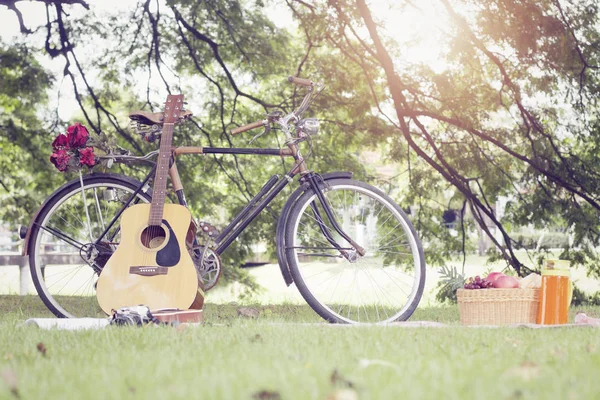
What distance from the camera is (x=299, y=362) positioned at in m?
2.12

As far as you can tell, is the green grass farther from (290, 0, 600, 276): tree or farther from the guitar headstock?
(290, 0, 600, 276): tree

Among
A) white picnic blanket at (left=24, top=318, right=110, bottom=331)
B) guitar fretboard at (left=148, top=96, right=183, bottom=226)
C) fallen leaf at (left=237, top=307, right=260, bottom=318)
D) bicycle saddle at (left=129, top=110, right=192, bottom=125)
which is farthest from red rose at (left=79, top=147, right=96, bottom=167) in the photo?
fallen leaf at (left=237, top=307, right=260, bottom=318)

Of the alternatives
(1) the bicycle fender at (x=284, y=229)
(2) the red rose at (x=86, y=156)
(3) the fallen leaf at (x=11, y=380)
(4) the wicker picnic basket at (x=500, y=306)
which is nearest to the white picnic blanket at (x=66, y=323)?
(1) the bicycle fender at (x=284, y=229)

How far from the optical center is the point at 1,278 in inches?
418

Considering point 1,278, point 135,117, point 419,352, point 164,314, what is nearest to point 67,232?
point 135,117

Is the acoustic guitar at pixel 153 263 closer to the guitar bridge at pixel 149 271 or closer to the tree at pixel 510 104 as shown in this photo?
the guitar bridge at pixel 149 271

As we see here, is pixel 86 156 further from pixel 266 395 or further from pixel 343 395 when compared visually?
pixel 343 395

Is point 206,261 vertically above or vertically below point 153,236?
below

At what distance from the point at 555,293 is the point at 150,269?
2178mm

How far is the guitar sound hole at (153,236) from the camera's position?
12.7 ft

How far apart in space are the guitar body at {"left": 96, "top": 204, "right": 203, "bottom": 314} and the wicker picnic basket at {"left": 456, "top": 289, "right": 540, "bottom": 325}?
148cm

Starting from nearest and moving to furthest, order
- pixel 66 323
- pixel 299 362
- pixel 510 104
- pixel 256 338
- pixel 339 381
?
pixel 339 381 → pixel 299 362 → pixel 256 338 → pixel 66 323 → pixel 510 104

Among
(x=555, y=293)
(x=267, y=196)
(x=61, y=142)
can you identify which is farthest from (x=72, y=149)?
(x=555, y=293)

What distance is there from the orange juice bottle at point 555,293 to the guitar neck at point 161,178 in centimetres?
212
